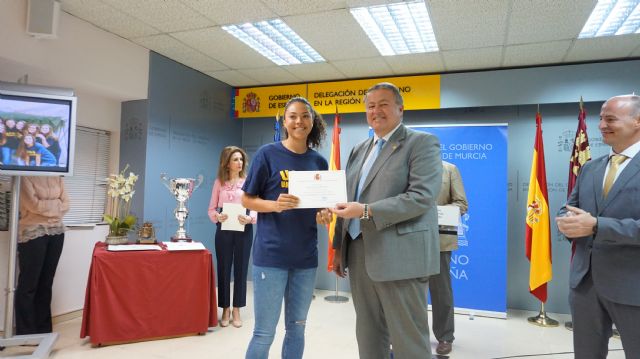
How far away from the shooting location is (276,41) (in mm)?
4047

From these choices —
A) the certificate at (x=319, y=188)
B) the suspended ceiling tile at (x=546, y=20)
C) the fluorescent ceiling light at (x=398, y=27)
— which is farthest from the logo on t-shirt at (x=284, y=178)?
the suspended ceiling tile at (x=546, y=20)

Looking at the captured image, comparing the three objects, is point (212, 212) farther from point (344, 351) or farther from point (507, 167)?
point (507, 167)

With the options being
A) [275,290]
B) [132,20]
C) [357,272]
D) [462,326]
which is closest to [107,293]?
[275,290]

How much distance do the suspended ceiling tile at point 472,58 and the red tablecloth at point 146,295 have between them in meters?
3.16

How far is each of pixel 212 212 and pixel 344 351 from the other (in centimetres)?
162

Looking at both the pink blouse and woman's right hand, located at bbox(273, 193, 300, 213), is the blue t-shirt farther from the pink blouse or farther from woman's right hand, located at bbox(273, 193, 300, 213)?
the pink blouse

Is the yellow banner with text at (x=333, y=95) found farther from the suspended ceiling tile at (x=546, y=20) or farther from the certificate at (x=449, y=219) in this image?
the certificate at (x=449, y=219)

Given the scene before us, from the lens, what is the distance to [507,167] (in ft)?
14.5

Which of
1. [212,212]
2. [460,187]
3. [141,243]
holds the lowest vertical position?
[141,243]

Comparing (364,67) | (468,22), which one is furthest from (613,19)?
(364,67)

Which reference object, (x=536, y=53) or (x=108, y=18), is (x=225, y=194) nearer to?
(x=108, y=18)

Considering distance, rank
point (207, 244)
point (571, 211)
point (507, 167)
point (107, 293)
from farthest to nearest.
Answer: point (207, 244) → point (507, 167) → point (107, 293) → point (571, 211)

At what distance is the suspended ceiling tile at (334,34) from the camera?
3432 mm

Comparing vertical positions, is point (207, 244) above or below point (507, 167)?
below
